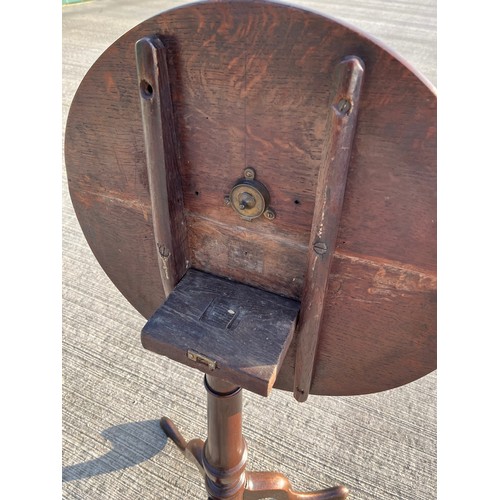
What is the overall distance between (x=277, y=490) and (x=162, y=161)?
133cm

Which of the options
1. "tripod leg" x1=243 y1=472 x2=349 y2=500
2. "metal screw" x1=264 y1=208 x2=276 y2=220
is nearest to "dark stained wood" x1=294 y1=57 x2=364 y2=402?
"metal screw" x1=264 y1=208 x2=276 y2=220

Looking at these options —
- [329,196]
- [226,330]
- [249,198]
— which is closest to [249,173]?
[249,198]

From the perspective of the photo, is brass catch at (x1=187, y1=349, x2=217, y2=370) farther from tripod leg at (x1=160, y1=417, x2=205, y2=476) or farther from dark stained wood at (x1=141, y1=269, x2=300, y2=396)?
tripod leg at (x1=160, y1=417, x2=205, y2=476)

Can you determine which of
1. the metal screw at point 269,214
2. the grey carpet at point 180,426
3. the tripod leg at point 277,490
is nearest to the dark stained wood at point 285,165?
the metal screw at point 269,214

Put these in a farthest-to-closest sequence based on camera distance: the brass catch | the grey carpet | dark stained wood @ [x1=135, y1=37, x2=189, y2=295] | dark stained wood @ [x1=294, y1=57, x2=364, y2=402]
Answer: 1. the grey carpet
2. the brass catch
3. dark stained wood @ [x1=135, y1=37, x2=189, y2=295]
4. dark stained wood @ [x1=294, y1=57, x2=364, y2=402]

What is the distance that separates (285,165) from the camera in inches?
33.8

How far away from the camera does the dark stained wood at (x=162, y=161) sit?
0.82 meters

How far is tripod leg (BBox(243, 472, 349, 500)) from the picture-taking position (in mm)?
1647

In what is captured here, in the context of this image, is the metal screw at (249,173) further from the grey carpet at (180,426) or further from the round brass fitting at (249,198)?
the grey carpet at (180,426)

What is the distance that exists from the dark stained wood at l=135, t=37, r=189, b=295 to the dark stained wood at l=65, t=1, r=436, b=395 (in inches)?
0.9

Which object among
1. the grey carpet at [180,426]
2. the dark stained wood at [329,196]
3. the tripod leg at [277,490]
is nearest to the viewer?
the dark stained wood at [329,196]

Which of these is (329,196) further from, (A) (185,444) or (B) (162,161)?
(A) (185,444)

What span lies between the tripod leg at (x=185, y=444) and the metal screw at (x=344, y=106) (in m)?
1.39

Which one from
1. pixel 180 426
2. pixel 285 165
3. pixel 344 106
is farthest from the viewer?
pixel 180 426
